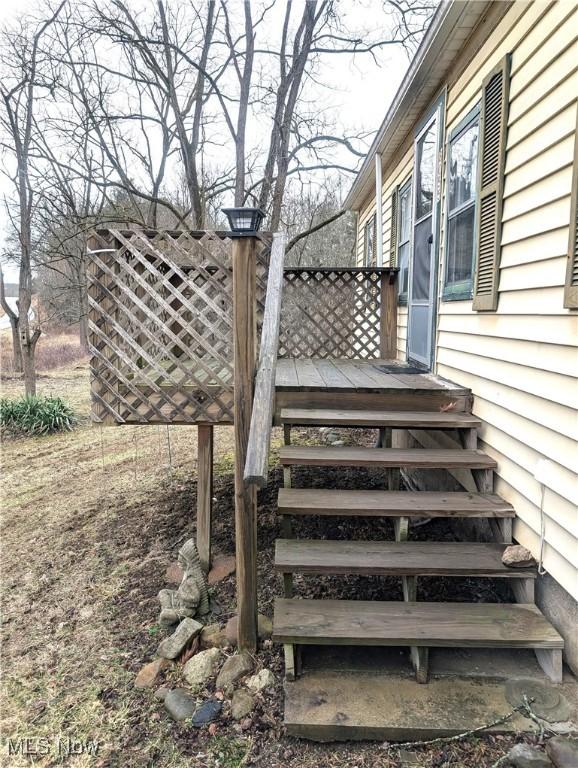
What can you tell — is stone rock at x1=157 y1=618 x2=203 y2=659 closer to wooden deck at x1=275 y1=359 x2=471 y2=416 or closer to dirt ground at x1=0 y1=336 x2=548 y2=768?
dirt ground at x1=0 y1=336 x2=548 y2=768

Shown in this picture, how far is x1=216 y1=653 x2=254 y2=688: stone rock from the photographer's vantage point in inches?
90.7

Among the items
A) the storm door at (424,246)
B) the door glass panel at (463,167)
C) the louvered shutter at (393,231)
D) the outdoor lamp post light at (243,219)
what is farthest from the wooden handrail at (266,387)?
the louvered shutter at (393,231)

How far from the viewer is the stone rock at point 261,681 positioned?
7.34 feet

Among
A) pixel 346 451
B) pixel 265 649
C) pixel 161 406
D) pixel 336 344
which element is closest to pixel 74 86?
pixel 336 344

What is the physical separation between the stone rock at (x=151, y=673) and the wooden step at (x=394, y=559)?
87 centimetres

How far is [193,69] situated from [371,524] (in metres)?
9.29

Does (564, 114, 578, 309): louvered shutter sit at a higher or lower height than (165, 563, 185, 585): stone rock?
higher

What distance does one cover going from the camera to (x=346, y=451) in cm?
286

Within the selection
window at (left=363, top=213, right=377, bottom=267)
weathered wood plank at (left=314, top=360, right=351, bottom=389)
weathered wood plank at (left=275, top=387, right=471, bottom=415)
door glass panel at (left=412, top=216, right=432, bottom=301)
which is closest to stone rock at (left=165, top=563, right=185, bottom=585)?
weathered wood plank at (left=275, top=387, right=471, bottom=415)

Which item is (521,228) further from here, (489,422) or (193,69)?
(193,69)

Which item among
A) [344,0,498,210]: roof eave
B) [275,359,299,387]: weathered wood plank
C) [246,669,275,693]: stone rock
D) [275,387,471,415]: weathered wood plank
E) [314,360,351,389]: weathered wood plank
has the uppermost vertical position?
[344,0,498,210]: roof eave

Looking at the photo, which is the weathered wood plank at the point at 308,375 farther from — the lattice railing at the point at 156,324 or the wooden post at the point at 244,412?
the wooden post at the point at 244,412

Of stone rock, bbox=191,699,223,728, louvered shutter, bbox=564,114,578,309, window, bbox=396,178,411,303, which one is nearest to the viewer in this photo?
louvered shutter, bbox=564,114,578,309

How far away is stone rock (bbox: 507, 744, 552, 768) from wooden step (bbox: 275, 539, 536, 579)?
2.14ft
